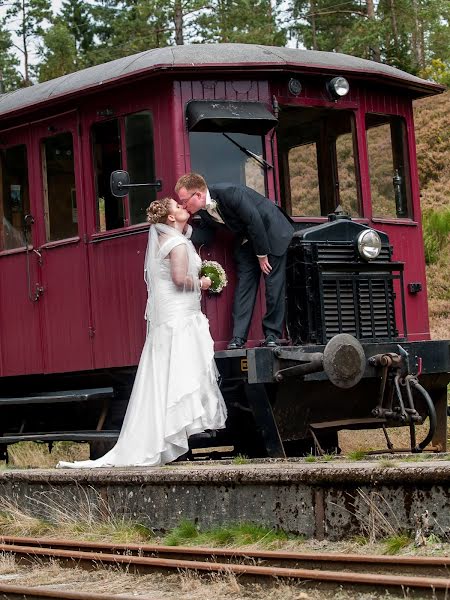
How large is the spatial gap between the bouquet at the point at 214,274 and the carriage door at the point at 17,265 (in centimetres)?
194

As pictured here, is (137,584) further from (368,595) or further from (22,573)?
(368,595)

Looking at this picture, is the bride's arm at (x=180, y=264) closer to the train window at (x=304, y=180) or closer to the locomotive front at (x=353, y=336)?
the locomotive front at (x=353, y=336)

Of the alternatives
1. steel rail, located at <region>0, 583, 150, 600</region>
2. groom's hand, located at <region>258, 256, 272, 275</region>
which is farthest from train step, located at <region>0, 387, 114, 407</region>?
steel rail, located at <region>0, 583, 150, 600</region>

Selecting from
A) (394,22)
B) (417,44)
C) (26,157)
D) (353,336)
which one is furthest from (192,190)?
(417,44)

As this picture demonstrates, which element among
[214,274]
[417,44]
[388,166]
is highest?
[417,44]

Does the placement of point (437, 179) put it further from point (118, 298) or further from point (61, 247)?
point (118, 298)

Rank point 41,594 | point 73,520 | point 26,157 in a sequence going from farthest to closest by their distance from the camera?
point 26,157 → point 73,520 → point 41,594

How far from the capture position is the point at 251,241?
349 inches

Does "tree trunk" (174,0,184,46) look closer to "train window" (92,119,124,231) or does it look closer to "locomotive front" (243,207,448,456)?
"train window" (92,119,124,231)

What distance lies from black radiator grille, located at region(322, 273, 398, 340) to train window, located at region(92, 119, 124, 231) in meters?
1.80

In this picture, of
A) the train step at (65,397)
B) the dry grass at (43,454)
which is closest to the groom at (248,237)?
the train step at (65,397)

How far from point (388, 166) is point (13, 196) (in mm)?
3284

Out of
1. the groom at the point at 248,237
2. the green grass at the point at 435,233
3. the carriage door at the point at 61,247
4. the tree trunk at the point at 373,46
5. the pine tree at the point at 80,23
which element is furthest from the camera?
the pine tree at the point at 80,23

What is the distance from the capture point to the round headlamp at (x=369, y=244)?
356 inches
